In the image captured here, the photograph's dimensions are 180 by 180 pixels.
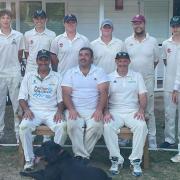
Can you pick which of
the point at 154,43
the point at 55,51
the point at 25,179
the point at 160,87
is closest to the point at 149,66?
the point at 154,43

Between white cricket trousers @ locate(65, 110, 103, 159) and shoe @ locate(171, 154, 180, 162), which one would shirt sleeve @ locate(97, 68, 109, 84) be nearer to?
white cricket trousers @ locate(65, 110, 103, 159)

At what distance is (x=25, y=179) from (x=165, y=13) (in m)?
8.11

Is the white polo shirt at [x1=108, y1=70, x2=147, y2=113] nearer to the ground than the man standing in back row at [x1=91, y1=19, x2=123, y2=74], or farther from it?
nearer to the ground

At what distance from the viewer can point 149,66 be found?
7.36 metres

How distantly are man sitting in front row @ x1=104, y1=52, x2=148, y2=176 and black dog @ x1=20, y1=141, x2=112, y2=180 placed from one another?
0.96m

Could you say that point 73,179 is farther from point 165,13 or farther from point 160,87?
point 165,13

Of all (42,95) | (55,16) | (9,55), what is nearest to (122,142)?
(42,95)

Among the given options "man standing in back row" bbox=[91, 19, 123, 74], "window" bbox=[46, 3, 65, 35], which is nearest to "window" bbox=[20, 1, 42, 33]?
"window" bbox=[46, 3, 65, 35]

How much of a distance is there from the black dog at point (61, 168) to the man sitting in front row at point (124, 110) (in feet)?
3.14

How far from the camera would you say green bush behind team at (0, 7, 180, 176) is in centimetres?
685

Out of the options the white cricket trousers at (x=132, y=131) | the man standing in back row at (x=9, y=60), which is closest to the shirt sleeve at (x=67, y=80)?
the white cricket trousers at (x=132, y=131)

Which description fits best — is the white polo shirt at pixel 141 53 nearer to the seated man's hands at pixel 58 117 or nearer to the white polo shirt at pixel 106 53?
the white polo shirt at pixel 106 53

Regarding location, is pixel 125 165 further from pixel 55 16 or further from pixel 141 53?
pixel 55 16

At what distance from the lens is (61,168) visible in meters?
5.62
